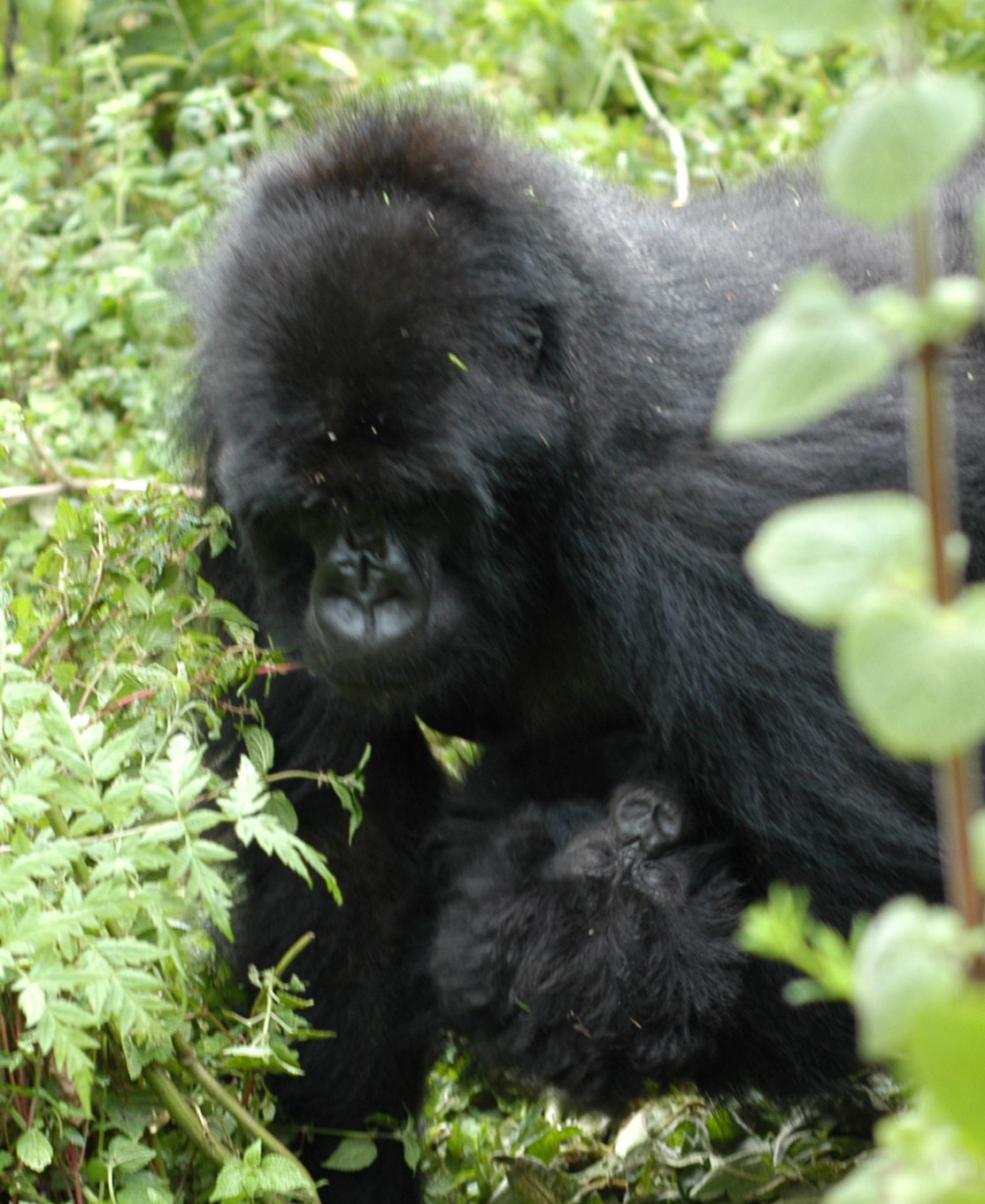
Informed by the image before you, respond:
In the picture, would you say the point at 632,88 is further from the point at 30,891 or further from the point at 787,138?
the point at 30,891

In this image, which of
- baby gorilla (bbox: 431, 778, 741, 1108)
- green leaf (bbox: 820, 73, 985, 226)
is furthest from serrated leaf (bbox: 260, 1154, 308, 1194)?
green leaf (bbox: 820, 73, 985, 226)

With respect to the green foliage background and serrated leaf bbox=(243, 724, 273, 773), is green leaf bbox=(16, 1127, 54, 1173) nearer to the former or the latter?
the green foliage background

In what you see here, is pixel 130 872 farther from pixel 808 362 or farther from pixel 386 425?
pixel 808 362

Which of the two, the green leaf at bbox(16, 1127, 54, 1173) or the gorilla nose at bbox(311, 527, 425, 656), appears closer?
the green leaf at bbox(16, 1127, 54, 1173)

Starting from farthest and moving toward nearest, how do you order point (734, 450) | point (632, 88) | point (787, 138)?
point (632, 88), point (787, 138), point (734, 450)

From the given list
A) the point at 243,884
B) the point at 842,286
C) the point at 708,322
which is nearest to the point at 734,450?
the point at 708,322

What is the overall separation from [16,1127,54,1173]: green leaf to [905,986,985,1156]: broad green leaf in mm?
1964

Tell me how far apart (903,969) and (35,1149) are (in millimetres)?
1942

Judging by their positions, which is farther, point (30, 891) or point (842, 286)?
point (842, 286)

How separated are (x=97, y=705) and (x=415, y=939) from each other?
101 cm

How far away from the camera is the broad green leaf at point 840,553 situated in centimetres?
84

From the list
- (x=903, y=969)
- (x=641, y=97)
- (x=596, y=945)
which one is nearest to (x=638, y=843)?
(x=596, y=945)

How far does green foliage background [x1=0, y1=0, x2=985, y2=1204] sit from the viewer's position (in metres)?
2.29

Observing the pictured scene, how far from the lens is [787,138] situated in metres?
5.75
